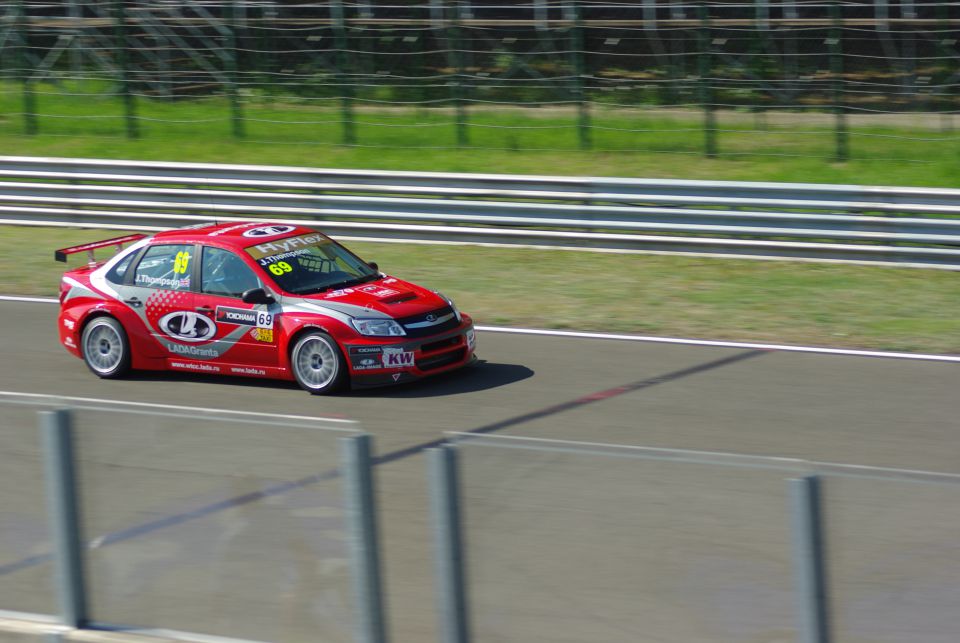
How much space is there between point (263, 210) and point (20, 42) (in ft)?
29.6

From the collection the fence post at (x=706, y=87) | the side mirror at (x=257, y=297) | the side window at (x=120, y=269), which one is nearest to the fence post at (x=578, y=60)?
the fence post at (x=706, y=87)

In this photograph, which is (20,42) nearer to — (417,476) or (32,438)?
(417,476)

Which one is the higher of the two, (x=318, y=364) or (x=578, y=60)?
(x=578, y=60)

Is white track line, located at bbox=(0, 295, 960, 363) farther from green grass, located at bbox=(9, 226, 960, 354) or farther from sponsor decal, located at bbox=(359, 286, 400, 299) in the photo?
sponsor decal, located at bbox=(359, 286, 400, 299)

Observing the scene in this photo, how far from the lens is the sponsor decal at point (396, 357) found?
10750 millimetres

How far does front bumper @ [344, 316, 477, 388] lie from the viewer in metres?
10.7

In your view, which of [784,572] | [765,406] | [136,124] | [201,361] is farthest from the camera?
[136,124]

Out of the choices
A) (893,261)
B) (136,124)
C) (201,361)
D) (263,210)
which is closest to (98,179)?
(263,210)

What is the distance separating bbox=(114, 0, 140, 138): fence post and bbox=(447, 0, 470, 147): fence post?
610 centimetres

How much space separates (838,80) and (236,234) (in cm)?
1038

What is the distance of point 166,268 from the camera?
1159cm

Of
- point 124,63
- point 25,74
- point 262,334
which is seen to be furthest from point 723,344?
point 25,74

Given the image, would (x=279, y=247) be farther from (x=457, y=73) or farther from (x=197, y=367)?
(x=457, y=73)

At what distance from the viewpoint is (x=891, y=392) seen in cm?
1059
